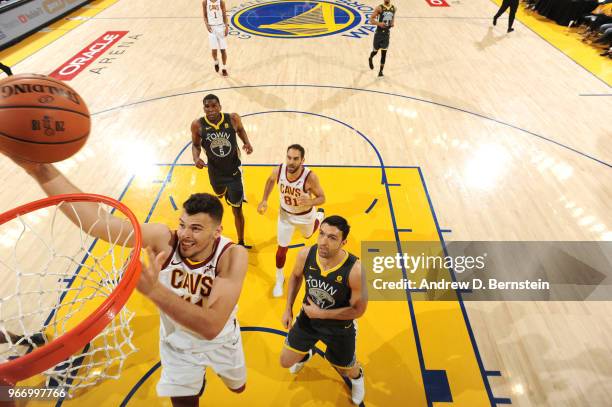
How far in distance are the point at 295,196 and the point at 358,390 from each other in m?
1.81

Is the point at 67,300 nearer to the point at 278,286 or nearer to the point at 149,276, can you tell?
the point at 278,286

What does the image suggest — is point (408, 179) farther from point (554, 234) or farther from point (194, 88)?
point (194, 88)

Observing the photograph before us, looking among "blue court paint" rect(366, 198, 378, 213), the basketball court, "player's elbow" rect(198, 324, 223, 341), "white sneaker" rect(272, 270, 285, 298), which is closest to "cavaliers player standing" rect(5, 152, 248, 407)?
"player's elbow" rect(198, 324, 223, 341)

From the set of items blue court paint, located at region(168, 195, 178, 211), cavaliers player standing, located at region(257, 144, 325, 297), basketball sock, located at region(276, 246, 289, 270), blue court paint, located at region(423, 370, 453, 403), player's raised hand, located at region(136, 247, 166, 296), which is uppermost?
player's raised hand, located at region(136, 247, 166, 296)

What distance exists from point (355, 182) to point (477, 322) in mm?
2460

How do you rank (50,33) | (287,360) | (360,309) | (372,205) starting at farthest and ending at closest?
(50,33) → (372,205) → (287,360) → (360,309)

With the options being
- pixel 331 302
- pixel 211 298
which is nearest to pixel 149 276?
pixel 211 298

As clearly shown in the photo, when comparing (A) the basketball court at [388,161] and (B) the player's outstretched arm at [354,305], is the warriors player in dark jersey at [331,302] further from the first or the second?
(A) the basketball court at [388,161]

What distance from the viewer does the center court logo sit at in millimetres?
10516

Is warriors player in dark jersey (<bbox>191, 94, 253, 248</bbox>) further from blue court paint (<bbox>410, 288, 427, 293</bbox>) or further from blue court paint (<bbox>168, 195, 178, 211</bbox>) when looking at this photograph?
blue court paint (<bbox>410, 288, 427, 293</bbox>)

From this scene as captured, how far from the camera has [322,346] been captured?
10.8 ft

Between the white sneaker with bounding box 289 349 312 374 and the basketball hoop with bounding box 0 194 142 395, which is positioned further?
the white sneaker with bounding box 289 349 312 374

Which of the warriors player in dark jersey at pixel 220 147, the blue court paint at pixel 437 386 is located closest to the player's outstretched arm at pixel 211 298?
the warriors player in dark jersey at pixel 220 147

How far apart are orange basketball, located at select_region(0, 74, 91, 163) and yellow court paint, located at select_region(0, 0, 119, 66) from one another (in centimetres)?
871
